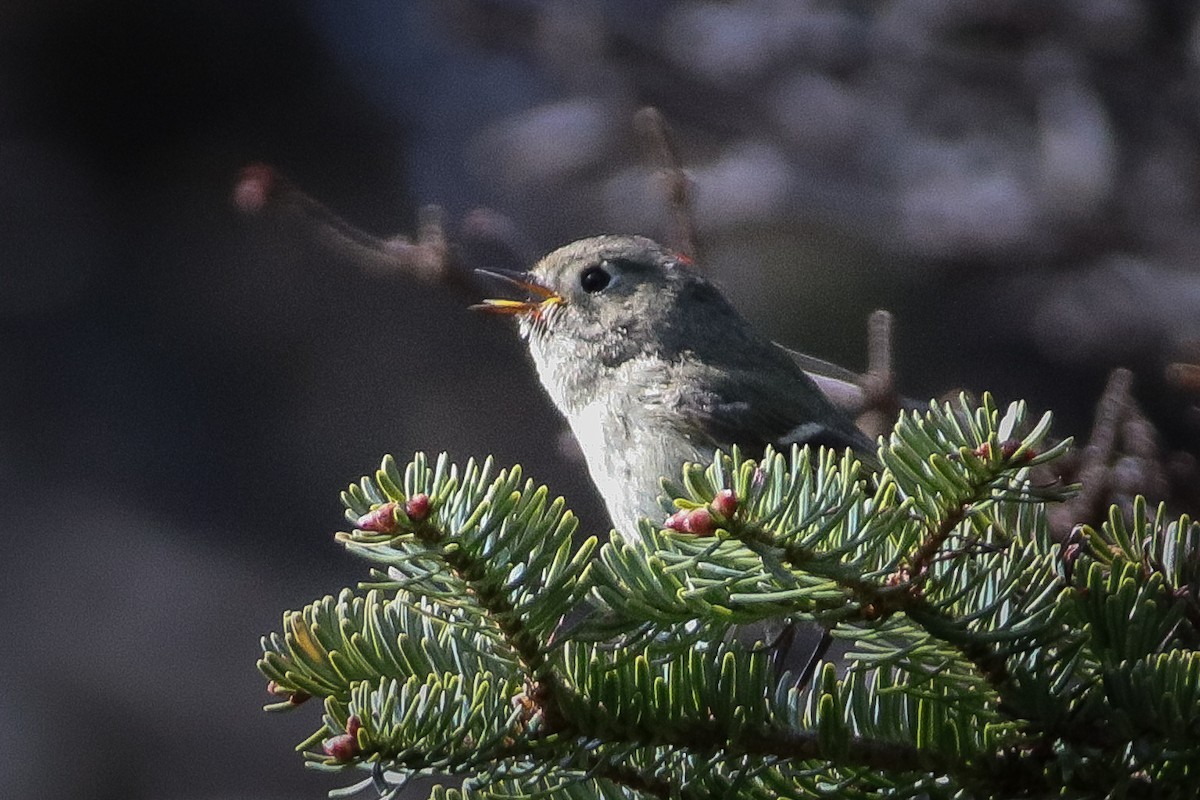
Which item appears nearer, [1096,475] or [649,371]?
[1096,475]

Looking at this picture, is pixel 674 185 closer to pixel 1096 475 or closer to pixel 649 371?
pixel 649 371

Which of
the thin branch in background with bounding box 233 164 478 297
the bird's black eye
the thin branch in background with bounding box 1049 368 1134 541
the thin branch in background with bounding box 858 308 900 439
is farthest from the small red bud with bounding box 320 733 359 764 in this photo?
the bird's black eye

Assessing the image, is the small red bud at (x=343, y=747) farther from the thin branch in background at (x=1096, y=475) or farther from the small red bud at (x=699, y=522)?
the thin branch in background at (x=1096, y=475)

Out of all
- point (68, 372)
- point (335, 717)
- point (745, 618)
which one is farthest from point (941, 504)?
point (68, 372)

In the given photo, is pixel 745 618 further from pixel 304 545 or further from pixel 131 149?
pixel 131 149

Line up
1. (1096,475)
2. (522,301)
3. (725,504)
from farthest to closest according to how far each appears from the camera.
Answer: (522,301) → (1096,475) → (725,504)

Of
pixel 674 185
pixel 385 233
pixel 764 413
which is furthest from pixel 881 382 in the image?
pixel 385 233
